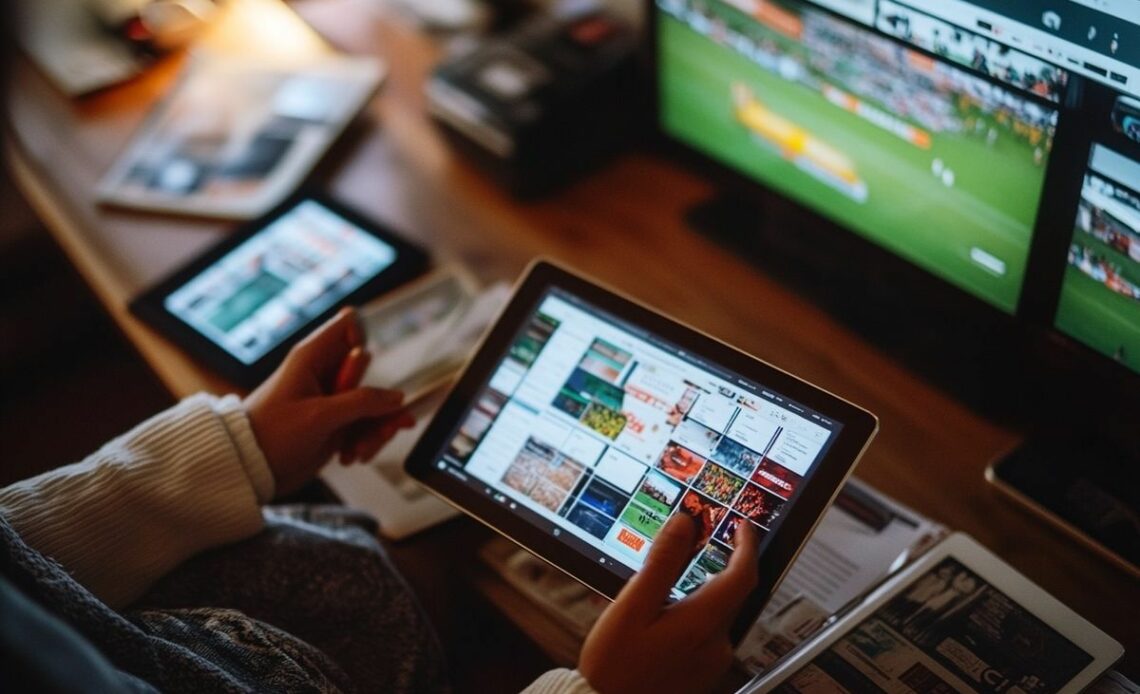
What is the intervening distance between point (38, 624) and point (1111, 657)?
77 cm

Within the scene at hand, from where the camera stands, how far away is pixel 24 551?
2.31 ft

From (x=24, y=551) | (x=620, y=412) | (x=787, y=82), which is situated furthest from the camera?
(x=787, y=82)

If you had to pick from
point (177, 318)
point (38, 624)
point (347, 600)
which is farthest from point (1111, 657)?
point (177, 318)

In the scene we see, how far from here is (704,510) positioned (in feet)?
2.59

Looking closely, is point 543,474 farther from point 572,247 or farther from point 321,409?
point 572,247

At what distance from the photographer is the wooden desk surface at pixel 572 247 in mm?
951

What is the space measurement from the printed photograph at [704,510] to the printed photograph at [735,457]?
3 cm

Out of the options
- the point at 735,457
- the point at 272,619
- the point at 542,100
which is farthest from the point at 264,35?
the point at 735,457

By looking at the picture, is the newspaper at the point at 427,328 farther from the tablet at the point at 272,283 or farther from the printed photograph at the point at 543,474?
the printed photograph at the point at 543,474

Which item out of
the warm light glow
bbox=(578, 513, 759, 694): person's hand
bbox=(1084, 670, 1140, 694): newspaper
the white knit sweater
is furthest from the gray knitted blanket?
the warm light glow

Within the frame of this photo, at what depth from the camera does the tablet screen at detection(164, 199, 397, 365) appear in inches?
45.4

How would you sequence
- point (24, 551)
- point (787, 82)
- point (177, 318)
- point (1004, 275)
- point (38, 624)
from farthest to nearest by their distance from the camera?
point (177, 318) → point (787, 82) → point (1004, 275) → point (24, 551) → point (38, 624)

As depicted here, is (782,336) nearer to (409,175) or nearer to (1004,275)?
(1004,275)

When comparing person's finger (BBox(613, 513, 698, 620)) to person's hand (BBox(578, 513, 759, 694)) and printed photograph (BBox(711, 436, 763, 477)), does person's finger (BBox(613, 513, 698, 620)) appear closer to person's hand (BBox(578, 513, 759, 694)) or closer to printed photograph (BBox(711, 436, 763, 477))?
person's hand (BBox(578, 513, 759, 694))
